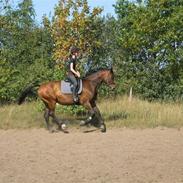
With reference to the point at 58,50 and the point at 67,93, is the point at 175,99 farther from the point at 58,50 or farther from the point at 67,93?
the point at 67,93

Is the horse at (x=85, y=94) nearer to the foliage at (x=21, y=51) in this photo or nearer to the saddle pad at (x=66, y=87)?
the saddle pad at (x=66, y=87)

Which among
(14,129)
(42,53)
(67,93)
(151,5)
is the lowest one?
(14,129)

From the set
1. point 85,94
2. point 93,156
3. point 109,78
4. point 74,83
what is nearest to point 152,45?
point 109,78

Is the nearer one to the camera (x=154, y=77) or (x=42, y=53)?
(x=154, y=77)

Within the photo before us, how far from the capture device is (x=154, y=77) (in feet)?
80.4

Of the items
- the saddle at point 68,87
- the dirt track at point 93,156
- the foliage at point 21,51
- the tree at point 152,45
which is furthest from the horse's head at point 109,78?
the tree at point 152,45

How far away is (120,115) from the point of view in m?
18.3

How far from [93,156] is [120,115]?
25.1 ft

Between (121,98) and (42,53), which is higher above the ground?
(42,53)

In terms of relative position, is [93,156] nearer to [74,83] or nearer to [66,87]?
[74,83]

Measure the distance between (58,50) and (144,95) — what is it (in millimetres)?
4754

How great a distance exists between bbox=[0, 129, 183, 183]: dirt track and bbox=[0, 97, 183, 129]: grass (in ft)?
3.49

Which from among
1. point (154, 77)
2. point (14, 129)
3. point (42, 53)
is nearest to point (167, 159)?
point (14, 129)

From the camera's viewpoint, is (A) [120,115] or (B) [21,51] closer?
(A) [120,115]
